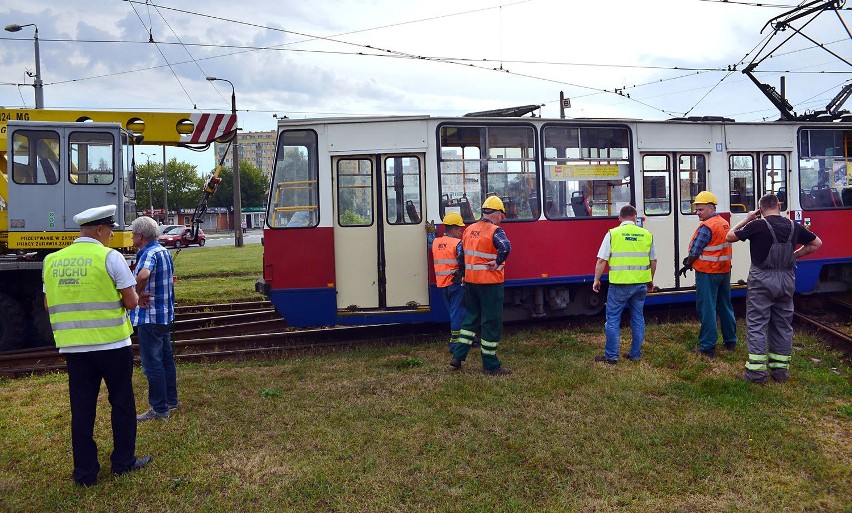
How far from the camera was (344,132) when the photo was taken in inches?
349

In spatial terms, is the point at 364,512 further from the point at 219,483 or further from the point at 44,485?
the point at 44,485

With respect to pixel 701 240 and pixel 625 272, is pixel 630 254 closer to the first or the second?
pixel 625 272

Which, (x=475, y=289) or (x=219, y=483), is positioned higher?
(x=475, y=289)

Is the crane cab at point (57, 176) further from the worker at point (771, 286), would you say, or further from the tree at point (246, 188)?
the tree at point (246, 188)

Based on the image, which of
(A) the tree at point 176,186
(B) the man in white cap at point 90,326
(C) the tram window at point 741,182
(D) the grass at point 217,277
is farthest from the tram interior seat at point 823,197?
(A) the tree at point 176,186

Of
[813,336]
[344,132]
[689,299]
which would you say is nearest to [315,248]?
[344,132]

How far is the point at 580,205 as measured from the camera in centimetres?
971

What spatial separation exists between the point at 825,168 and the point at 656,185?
3230 millimetres

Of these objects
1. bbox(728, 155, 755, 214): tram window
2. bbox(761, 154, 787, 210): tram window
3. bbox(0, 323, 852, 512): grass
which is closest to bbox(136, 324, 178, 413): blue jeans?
bbox(0, 323, 852, 512): grass

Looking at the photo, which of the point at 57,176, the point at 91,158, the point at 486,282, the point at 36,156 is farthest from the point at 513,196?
the point at 36,156

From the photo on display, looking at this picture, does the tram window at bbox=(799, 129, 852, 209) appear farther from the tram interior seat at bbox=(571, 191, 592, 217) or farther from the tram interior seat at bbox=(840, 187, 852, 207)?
the tram interior seat at bbox=(571, 191, 592, 217)

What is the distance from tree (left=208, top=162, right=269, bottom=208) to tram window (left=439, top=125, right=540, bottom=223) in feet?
224

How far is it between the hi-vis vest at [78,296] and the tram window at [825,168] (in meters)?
10.4

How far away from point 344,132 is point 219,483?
5.26 meters
